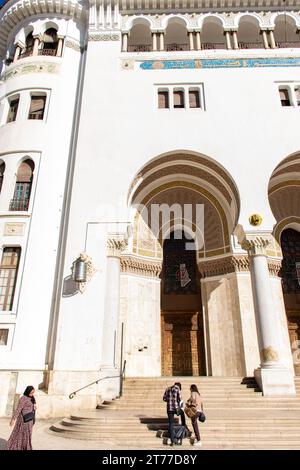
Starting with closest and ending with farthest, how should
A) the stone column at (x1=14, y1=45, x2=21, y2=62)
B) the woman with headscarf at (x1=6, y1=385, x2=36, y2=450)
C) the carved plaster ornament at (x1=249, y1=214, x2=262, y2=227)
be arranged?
1. the woman with headscarf at (x1=6, y1=385, x2=36, y2=450)
2. the carved plaster ornament at (x1=249, y1=214, x2=262, y2=227)
3. the stone column at (x1=14, y1=45, x2=21, y2=62)

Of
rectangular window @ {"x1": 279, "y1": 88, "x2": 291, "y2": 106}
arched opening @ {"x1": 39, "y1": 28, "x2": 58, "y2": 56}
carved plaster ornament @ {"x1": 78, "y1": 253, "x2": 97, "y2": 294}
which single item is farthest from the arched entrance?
arched opening @ {"x1": 39, "y1": 28, "x2": 58, "y2": 56}

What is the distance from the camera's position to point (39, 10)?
15.9 m

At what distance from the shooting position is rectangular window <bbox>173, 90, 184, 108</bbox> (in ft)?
44.7

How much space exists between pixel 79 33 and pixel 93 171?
8.28 m

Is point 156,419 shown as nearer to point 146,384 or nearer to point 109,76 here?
point 146,384

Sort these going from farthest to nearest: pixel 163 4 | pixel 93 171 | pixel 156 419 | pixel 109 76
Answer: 1. pixel 163 4
2. pixel 109 76
3. pixel 93 171
4. pixel 156 419

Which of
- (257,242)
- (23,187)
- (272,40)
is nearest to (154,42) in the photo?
(272,40)

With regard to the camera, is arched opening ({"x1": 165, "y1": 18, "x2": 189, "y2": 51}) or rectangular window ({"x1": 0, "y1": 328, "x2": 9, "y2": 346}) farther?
arched opening ({"x1": 165, "y1": 18, "x2": 189, "y2": 51})

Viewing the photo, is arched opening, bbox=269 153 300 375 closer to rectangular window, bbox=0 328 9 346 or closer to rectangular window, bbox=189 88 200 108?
rectangular window, bbox=189 88 200 108

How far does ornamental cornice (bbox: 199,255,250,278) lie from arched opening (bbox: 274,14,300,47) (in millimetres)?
9882

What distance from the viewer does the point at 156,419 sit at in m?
7.27

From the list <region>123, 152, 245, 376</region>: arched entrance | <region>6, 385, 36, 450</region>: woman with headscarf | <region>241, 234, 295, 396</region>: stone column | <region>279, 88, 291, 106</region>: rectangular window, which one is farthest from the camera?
<region>279, 88, 291, 106</region>: rectangular window

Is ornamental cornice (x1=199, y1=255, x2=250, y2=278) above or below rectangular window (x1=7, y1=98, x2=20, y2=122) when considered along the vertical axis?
below
